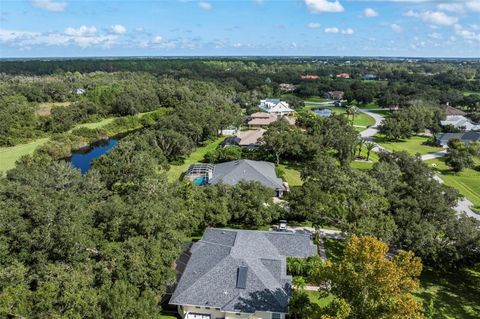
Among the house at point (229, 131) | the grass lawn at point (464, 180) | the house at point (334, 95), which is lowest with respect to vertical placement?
the grass lawn at point (464, 180)

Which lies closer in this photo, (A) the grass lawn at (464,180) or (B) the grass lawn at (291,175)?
(A) the grass lawn at (464,180)

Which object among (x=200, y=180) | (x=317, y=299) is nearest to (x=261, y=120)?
(x=200, y=180)

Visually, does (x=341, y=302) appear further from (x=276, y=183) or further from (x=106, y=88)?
(x=106, y=88)

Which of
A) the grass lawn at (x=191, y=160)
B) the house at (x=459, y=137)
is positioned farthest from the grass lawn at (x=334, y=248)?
the house at (x=459, y=137)

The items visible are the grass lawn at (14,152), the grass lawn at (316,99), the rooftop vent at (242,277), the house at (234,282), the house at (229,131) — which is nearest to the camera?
the house at (234,282)

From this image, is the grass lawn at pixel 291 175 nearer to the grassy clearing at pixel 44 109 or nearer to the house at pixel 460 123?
the house at pixel 460 123

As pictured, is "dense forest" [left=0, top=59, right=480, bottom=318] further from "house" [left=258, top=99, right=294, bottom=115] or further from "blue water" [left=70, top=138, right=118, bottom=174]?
"house" [left=258, top=99, right=294, bottom=115]

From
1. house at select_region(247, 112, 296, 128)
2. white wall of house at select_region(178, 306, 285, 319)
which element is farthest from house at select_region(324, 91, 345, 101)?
white wall of house at select_region(178, 306, 285, 319)

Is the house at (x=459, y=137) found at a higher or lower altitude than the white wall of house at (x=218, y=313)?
higher
